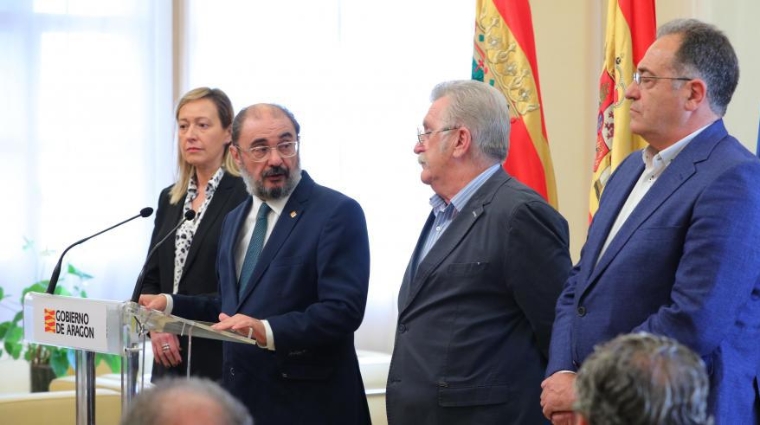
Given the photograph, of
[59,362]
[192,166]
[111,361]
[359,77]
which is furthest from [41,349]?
[359,77]

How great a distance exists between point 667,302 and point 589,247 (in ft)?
0.98

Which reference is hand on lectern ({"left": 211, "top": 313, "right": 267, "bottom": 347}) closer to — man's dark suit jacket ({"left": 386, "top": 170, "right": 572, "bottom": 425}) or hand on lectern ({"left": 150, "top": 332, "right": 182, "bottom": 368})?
man's dark suit jacket ({"left": 386, "top": 170, "right": 572, "bottom": 425})

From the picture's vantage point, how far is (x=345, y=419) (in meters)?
3.27

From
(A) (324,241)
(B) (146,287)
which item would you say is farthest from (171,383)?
(B) (146,287)

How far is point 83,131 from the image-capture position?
6707mm

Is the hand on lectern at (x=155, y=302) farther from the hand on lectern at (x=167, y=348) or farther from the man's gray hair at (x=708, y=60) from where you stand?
the man's gray hair at (x=708, y=60)

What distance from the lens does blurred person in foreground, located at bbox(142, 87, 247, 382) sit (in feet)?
12.1

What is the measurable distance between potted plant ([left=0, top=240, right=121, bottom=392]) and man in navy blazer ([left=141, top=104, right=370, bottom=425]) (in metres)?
2.44

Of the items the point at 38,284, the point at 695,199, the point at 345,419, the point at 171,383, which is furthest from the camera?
the point at 38,284

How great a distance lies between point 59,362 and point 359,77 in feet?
8.34

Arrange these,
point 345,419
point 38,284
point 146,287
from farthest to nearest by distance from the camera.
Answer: point 38,284, point 146,287, point 345,419

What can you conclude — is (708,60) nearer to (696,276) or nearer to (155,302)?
(696,276)

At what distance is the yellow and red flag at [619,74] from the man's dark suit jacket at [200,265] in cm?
162

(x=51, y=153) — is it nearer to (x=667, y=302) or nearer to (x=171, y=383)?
(x=667, y=302)
